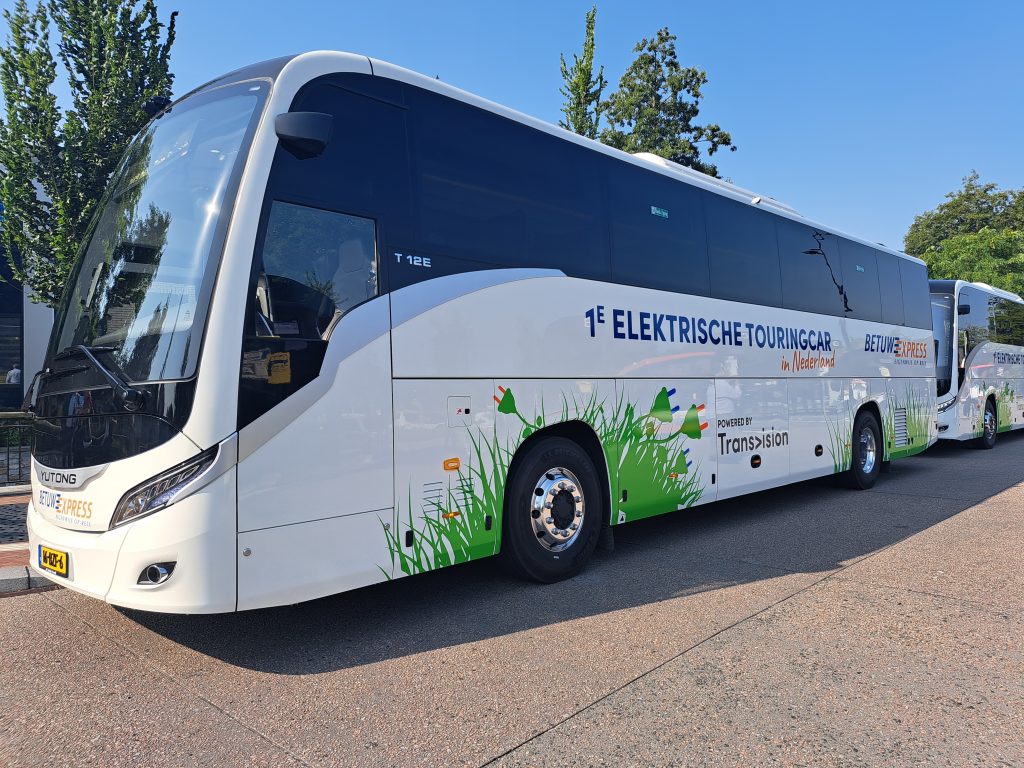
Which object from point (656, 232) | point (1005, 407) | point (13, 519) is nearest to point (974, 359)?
point (1005, 407)

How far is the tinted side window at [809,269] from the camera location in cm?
894

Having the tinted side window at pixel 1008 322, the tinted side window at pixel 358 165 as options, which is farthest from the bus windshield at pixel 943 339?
the tinted side window at pixel 358 165

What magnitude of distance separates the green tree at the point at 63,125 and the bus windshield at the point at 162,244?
12236 millimetres

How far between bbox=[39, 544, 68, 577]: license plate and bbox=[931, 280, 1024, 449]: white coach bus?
14896 millimetres

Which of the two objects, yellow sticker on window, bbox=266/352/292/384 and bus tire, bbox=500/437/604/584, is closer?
yellow sticker on window, bbox=266/352/292/384

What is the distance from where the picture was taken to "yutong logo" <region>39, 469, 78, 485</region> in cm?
415

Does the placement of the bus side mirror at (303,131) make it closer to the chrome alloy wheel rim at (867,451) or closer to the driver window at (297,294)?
the driver window at (297,294)

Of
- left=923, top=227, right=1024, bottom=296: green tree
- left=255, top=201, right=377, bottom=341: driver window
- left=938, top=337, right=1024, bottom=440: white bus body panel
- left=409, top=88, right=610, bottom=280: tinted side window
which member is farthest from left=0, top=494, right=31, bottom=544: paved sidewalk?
left=923, top=227, right=1024, bottom=296: green tree

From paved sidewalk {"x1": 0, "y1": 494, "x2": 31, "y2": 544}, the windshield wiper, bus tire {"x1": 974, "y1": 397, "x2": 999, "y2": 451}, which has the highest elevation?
the windshield wiper

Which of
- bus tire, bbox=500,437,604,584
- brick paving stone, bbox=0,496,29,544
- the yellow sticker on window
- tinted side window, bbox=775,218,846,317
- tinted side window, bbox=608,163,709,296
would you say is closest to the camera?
the yellow sticker on window

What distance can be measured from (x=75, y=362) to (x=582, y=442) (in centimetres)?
369

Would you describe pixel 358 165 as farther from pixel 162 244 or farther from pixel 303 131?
pixel 162 244

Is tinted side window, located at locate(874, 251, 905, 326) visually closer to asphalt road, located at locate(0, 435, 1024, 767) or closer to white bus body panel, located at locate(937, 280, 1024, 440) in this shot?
white bus body panel, located at locate(937, 280, 1024, 440)

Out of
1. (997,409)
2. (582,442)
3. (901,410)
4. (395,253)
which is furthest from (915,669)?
(997,409)
